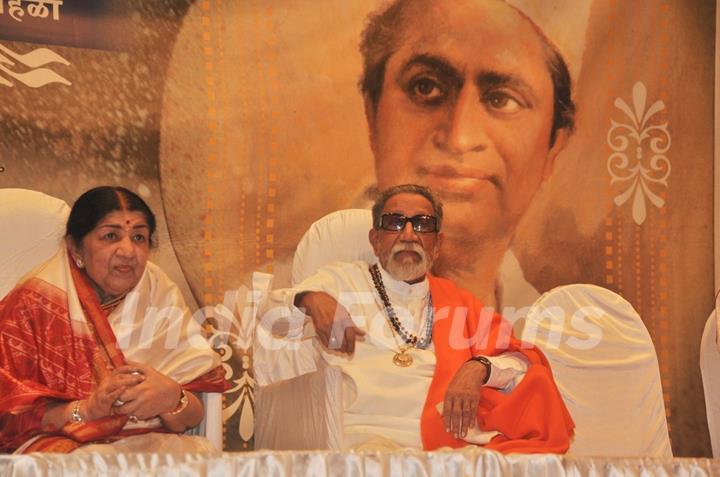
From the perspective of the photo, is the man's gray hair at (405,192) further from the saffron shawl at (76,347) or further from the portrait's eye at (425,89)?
the saffron shawl at (76,347)

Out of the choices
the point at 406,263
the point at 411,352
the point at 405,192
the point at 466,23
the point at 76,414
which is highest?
the point at 466,23

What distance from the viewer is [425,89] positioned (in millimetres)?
4395

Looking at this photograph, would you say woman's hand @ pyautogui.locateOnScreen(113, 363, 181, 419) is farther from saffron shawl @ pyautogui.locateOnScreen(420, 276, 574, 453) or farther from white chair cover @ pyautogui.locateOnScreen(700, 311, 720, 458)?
white chair cover @ pyautogui.locateOnScreen(700, 311, 720, 458)

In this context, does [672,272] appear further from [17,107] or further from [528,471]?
[17,107]

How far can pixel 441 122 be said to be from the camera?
14.5 ft

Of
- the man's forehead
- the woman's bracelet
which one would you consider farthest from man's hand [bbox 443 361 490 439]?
the man's forehead

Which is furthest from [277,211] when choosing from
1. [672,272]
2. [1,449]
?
[672,272]

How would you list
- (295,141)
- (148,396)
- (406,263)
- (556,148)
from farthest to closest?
(556,148) → (295,141) → (406,263) → (148,396)

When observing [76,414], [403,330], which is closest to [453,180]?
[403,330]

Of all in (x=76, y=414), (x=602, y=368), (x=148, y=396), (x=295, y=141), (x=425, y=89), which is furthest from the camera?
Answer: (x=425, y=89)

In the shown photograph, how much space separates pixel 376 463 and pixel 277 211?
1653 mm

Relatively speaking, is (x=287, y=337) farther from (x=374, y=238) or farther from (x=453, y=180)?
(x=453, y=180)

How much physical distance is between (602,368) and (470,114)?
50.6 inches

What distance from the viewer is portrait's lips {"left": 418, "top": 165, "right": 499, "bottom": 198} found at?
4.39m
